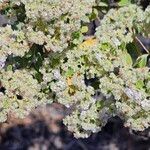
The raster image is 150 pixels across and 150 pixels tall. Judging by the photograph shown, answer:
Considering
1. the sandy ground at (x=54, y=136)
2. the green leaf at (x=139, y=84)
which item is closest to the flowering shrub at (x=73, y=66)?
the green leaf at (x=139, y=84)

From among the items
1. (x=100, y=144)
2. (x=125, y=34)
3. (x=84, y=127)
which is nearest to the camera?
(x=84, y=127)

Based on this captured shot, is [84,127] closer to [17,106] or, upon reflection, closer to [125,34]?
[17,106]

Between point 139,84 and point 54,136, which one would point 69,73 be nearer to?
point 139,84

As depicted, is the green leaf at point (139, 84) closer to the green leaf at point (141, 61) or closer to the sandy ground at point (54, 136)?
the green leaf at point (141, 61)

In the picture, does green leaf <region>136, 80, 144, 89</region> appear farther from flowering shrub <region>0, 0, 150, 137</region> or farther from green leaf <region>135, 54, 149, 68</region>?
green leaf <region>135, 54, 149, 68</region>

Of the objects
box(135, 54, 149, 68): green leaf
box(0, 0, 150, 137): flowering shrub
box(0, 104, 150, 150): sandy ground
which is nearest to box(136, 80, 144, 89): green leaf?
box(0, 0, 150, 137): flowering shrub

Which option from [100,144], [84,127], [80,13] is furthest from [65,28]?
[100,144]

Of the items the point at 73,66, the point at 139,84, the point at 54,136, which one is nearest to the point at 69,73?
the point at 73,66

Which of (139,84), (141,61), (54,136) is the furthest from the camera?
(54,136)
